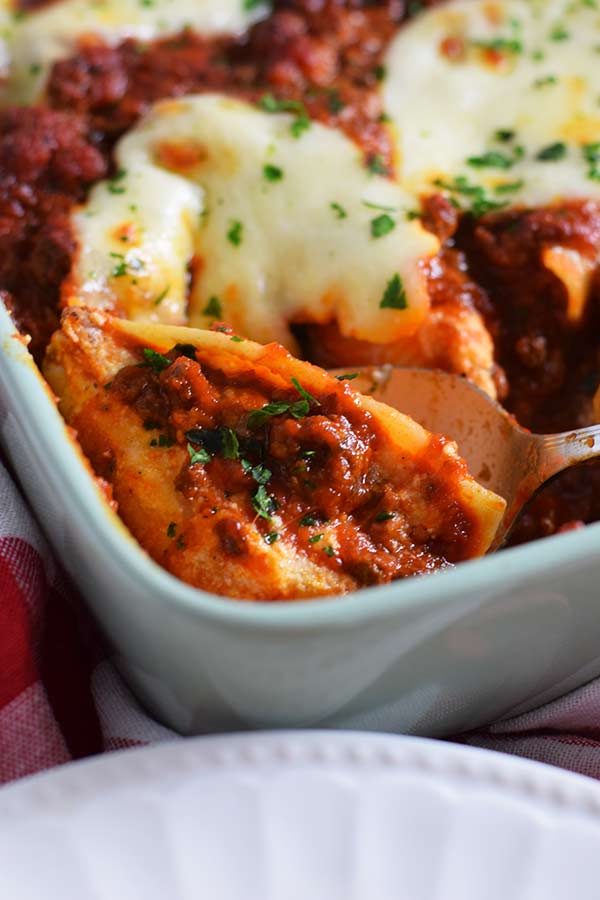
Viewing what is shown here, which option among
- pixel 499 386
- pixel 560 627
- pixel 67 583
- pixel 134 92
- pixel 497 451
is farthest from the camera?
pixel 134 92

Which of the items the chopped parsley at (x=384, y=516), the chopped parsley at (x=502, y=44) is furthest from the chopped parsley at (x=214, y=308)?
the chopped parsley at (x=502, y=44)

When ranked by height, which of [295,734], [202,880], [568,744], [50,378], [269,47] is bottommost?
[568,744]

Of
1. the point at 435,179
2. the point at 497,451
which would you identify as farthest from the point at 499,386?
the point at 435,179

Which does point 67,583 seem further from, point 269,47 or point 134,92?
point 269,47

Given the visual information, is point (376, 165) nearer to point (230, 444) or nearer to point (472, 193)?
point (472, 193)

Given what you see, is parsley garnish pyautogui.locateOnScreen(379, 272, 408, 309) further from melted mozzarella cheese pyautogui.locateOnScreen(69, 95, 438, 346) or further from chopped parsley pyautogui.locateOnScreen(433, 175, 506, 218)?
chopped parsley pyautogui.locateOnScreen(433, 175, 506, 218)

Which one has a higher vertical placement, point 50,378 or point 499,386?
point 50,378

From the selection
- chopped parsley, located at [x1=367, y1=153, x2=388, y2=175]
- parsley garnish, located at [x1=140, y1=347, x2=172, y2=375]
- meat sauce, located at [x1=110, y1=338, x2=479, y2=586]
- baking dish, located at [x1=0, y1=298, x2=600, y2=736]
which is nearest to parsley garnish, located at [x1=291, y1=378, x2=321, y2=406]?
meat sauce, located at [x1=110, y1=338, x2=479, y2=586]

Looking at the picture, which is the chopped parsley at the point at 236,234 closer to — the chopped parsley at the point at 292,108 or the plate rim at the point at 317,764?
the chopped parsley at the point at 292,108
